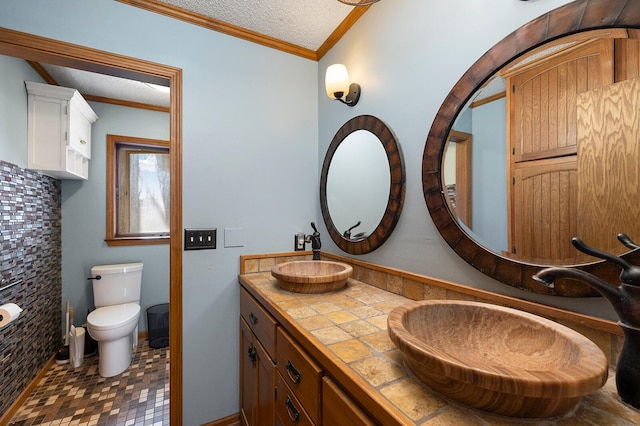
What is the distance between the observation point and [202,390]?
5.30 feet

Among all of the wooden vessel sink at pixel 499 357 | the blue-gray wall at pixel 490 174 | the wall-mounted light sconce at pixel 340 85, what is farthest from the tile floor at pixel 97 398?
the wall-mounted light sconce at pixel 340 85

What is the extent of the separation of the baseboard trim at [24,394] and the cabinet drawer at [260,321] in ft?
5.39

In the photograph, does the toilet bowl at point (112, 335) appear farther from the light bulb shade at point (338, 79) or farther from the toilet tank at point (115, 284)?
the light bulb shade at point (338, 79)

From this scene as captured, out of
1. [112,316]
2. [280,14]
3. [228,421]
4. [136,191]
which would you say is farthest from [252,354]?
[136,191]

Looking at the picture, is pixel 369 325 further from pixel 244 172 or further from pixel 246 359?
pixel 244 172

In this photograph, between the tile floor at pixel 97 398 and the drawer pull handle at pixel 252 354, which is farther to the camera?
the tile floor at pixel 97 398

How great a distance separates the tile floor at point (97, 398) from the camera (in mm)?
1768

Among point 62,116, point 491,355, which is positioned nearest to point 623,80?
point 491,355

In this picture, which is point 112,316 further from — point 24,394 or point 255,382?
point 255,382

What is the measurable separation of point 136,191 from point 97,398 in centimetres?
188

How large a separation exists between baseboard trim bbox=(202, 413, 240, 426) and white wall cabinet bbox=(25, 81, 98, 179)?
2.12m

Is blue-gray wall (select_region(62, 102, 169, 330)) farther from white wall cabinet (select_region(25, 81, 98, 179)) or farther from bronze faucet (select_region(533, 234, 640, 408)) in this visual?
bronze faucet (select_region(533, 234, 640, 408))

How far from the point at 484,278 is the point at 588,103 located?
0.57 metres

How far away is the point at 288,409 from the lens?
941mm
